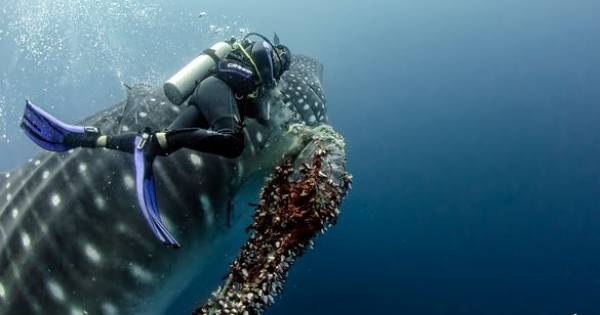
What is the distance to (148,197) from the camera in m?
3.79

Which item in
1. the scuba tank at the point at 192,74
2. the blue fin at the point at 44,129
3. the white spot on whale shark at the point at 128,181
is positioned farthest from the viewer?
the white spot on whale shark at the point at 128,181

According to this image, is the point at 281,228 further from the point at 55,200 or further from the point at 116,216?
the point at 55,200

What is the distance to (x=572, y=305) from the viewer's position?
1236 inches

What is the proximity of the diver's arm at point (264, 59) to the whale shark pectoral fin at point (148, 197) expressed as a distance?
134 cm

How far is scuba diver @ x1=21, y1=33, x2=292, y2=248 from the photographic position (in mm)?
Result: 3990

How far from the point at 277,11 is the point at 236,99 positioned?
127607 mm

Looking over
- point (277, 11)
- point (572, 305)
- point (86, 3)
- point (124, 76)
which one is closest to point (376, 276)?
point (572, 305)

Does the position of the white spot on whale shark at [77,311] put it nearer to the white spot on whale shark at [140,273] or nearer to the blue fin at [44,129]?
the white spot on whale shark at [140,273]

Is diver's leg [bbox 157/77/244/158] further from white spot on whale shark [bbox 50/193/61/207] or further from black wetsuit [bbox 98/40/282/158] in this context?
white spot on whale shark [bbox 50/193/61/207]

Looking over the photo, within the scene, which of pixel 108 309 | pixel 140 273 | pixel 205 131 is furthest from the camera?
pixel 140 273

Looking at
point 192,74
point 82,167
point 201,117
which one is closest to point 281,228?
point 201,117

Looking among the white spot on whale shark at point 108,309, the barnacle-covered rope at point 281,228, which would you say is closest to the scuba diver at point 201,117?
the barnacle-covered rope at point 281,228

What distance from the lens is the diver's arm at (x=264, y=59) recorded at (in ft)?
15.1

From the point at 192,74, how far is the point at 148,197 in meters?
1.43
